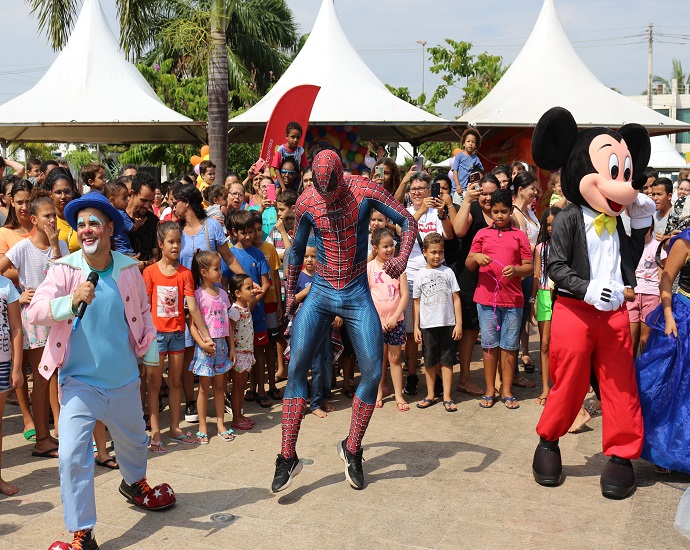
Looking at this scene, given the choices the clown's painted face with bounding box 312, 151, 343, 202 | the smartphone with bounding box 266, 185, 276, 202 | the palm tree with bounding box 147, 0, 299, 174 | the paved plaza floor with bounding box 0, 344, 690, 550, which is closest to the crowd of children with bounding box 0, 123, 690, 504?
the smartphone with bounding box 266, 185, 276, 202

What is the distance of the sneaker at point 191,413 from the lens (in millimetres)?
6371

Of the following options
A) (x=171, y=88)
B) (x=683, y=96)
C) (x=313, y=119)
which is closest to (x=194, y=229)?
(x=313, y=119)

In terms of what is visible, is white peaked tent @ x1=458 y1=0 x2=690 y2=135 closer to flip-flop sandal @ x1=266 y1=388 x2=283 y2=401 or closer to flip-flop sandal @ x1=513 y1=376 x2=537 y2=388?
flip-flop sandal @ x1=513 y1=376 x2=537 y2=388

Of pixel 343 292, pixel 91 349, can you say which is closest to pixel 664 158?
pixel 343 292

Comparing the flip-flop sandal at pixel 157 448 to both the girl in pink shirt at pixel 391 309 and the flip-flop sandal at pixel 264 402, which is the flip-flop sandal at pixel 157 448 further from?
the girl in pink shirt at pixel 391 309

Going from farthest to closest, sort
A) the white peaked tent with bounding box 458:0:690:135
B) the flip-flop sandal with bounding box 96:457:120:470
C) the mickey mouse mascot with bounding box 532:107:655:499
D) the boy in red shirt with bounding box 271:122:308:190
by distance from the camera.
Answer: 1. the white peaked tent with bounding box 458:0:690:135
2. the boy in red shirt with bounding box 271:122:308:190
3. the flip-flop sandal with bounding box 96:457:120:470
4. the mickey mouse mascot with bounding box 532:107:655:499

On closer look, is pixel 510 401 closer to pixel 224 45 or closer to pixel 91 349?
pixel 91 349

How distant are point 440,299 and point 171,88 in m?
19.5

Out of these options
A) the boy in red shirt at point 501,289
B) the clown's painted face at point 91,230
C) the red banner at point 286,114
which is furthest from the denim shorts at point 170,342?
the red banner at point 286,114

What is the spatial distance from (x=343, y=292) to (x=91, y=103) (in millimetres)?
10736

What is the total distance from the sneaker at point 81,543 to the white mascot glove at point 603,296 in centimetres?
314

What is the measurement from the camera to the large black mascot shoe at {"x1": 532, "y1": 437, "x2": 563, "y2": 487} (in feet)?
16.7

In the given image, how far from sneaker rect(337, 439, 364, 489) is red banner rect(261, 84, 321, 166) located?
19.0ft

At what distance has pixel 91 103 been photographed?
46.7ft
